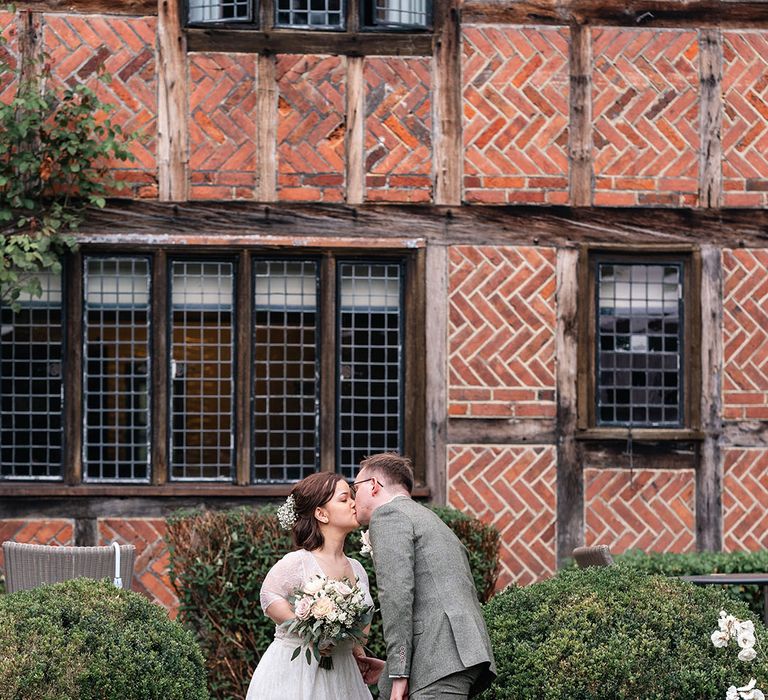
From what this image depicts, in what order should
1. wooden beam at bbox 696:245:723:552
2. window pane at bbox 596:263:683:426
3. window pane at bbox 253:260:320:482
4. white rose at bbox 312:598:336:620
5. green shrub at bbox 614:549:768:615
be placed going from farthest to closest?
window pane at bbox 596:263:683:426, wooden beam at bbox 696:245:723:552, window pane at bbox 253:260:320:482, green shrub at bbox 614:549:768:615, white rose at bbox 312:598:336:620

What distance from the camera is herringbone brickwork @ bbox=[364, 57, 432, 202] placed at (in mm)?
10875

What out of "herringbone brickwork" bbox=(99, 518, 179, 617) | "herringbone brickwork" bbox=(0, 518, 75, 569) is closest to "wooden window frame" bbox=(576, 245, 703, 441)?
"herringbone brickwork" bbox=(99, 518, 179, 617)

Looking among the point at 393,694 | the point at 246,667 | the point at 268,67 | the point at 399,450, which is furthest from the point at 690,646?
the point at 268,67

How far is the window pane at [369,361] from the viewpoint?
36.3 ft

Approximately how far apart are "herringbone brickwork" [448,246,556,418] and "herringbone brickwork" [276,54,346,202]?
47.0 inches

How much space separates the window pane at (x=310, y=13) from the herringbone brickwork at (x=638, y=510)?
13.6 feet

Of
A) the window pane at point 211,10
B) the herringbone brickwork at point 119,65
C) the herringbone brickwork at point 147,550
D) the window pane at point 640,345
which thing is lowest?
the herringbone brickwork at point 147,550

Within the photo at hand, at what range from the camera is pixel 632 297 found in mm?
11258

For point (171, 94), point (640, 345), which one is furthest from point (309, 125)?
point (640, 345)

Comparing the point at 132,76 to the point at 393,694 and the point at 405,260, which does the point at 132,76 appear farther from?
the point at 393,694

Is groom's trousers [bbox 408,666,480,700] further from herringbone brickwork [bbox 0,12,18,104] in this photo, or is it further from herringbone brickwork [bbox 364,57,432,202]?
herringbone brickwork [bbox 0,12,18,104]

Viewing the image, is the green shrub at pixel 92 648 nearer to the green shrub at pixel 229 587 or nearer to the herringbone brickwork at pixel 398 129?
the green shrub at pixel 229 587

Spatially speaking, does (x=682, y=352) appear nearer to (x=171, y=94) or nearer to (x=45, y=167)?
(x=171, y=94)

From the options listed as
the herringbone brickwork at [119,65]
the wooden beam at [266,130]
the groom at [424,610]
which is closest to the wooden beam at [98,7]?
the herringbone brickwork at [119,65]
